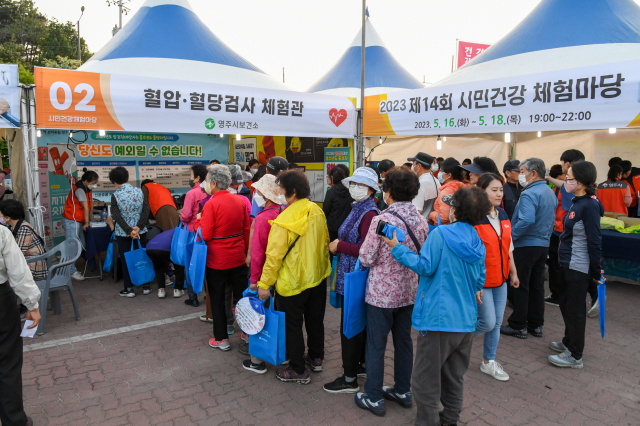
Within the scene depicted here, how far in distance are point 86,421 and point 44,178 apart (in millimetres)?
5152

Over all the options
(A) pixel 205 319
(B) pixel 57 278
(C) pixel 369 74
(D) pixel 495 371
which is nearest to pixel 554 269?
(D) pixel 495 371

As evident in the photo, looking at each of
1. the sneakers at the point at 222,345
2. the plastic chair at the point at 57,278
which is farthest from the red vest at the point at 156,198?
the sneakers at the point at 222,345

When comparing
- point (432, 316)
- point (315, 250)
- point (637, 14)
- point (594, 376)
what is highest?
point (637, 14)

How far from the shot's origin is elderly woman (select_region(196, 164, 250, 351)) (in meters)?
3.76

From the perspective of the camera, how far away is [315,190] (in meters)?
8.70

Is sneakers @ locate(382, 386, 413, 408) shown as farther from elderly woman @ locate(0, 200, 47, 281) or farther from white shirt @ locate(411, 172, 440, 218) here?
elderly woman @ locate(0, 200, 47, 281)

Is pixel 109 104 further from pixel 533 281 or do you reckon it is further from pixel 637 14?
pixel 637 14

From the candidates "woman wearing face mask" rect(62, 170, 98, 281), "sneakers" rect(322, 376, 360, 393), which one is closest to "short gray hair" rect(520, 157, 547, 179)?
"sneakers" rect(322, 376, 360, 393)

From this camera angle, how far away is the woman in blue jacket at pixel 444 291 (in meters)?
2.42

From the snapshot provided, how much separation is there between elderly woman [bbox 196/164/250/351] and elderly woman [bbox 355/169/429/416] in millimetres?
1538

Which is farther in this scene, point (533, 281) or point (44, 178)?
point (44, 178)

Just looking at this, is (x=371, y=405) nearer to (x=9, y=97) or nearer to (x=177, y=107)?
(x=177, y=107)

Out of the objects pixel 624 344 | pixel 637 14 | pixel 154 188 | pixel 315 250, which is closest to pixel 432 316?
pixel 315 250

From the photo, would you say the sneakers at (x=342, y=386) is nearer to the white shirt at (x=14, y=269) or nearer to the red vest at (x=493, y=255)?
the red vest at (x=493, y=255)
